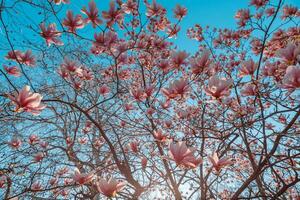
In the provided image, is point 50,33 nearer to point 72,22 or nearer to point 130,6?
point 72,22

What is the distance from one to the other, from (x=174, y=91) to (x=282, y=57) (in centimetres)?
70

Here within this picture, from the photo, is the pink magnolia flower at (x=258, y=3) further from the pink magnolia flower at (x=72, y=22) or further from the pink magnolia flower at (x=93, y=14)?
the pink magnolia flower at (x=72, y=22)

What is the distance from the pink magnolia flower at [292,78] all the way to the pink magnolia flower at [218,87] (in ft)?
1.14

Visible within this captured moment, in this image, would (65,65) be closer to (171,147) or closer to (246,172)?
(171,147)

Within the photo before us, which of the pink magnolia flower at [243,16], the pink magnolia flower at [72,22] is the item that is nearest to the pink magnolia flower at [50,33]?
the pink magnolia flower at [72,22]

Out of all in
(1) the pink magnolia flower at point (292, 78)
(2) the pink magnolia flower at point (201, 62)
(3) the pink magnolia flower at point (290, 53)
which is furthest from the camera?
(2) the pink magnolia flower at point (201, 62)

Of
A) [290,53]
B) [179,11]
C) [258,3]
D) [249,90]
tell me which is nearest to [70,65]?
[179,11]

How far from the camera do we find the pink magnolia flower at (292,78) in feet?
4.21

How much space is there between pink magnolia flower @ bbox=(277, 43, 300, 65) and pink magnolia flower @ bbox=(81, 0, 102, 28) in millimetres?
1469

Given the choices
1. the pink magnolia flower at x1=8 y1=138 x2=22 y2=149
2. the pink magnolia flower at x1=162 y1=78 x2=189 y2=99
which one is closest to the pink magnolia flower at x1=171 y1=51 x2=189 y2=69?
the pink magnolia flower at x1=162 y1=78 x2=189 y2=99

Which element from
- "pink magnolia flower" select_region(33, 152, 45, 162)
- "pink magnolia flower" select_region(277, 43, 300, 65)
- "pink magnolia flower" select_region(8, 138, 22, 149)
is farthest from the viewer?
"pink magnolia flower" select_region(8, 138, 22, 149)

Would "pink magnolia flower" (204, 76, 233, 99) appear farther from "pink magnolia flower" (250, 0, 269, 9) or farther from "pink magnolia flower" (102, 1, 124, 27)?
"pink magnolia flower" (250, 0, 269, 9)

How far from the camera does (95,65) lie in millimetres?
5078

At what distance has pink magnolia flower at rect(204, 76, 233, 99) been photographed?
5.33ft
